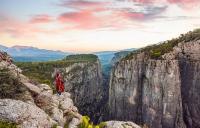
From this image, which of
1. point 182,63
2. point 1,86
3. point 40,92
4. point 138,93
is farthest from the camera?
point 138,93

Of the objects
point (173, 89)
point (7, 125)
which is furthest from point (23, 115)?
point (173, 89)

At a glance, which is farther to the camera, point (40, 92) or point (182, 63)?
point (182, 63)

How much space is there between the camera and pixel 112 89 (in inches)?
4843

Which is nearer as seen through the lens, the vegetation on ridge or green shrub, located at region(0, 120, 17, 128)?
green shrub, located at region(0, 120, 17, 128)

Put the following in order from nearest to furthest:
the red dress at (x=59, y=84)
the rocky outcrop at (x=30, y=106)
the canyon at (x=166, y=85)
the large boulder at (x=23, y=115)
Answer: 1. the large boulder at (x=23, y=115)
2. the rocky outcrop at (x=30, y=106)
3. the red dress at (x=59, y=84)
4. the canyon at (x=166, y=85)

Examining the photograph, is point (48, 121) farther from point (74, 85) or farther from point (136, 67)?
point (74, 85)

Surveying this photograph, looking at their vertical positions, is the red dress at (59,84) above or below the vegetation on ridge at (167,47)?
below

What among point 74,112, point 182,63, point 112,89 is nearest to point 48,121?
point 74,112

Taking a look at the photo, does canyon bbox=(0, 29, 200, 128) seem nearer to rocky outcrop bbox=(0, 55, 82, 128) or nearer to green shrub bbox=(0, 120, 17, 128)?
rocky outcrop bbox=(0, 55, 82, 128)

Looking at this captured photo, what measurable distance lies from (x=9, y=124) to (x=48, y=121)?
4.87 meters

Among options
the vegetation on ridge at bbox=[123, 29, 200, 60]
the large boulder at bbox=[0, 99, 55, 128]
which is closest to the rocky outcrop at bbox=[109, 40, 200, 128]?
the vegetation on ridge at bbox=[123, 29, 200, 60]

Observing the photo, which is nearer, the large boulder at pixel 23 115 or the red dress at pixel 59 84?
the large boulder at pixel 23 115

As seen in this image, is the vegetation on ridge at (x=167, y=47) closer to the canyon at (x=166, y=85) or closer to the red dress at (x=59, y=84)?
the canyon at (x=166, y=85)

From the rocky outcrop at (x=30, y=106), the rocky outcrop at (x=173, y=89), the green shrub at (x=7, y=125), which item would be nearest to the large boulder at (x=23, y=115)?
the rocky outcrop at (x=30, y=106)
